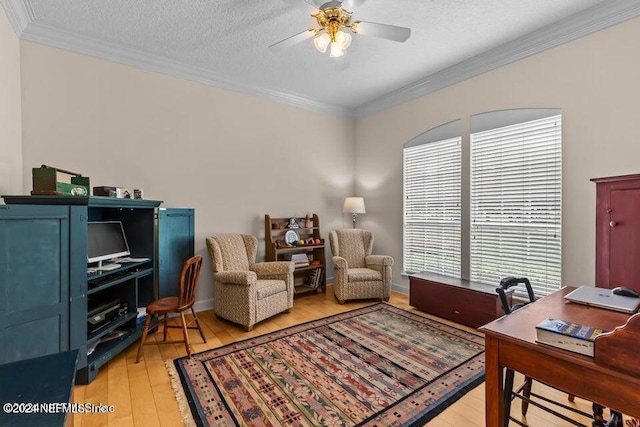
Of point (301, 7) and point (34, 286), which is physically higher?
point (301, 7)

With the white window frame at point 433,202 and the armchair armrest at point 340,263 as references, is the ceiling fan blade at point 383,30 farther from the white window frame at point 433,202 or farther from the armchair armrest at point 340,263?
the armchair armrest at point 340,263

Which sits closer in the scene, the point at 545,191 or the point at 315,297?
the point at 545,191

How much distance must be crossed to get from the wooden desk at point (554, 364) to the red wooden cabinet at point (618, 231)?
690 millimetres

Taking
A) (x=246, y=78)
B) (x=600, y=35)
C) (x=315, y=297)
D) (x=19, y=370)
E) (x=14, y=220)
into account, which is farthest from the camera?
(x=315, y=297)

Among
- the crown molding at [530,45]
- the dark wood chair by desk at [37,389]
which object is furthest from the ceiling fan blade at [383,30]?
the dark wood chair by desk at [37,389]

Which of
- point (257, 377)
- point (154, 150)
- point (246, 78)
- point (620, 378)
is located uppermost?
point (246, 78)

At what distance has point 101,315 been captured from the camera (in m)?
2.43

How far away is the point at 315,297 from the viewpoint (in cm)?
431

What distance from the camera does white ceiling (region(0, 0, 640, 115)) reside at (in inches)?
99.0

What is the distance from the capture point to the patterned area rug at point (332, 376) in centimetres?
183

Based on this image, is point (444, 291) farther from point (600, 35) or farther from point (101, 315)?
A: point (101, 315)

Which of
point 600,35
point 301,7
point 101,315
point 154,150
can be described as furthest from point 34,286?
point 600,35

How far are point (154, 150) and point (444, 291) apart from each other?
374 cm

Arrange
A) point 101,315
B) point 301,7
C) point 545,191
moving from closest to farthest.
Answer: point 301,7, point 101,315, point 545,191
